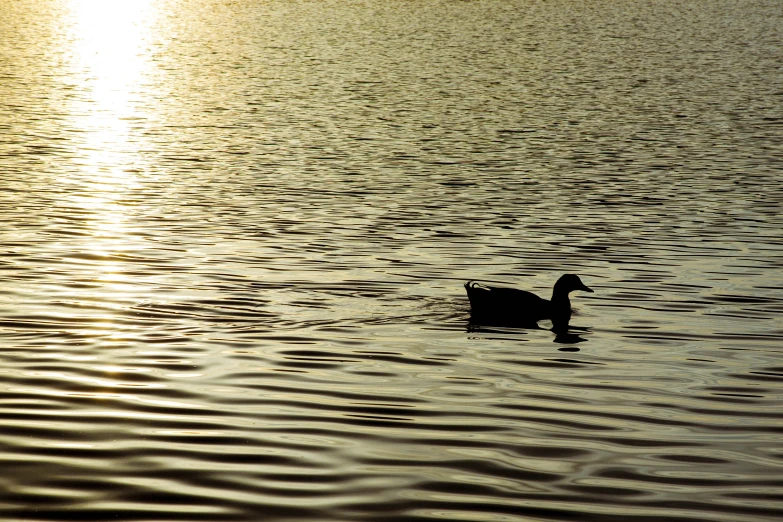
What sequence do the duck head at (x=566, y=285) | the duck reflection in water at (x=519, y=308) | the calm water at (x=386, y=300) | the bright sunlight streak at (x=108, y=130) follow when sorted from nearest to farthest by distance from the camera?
the calm water at (x=386, y=300) → the duck reflection in water at (x=519, y=308) → the duck head at (x=566, y=285) → the bright sunlight streak at (x=108, y=130)

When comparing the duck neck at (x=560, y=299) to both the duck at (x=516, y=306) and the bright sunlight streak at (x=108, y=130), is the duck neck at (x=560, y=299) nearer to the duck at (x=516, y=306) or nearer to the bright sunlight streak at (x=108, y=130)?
the duck at (x=516, y=306)

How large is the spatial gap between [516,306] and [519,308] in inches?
2.4

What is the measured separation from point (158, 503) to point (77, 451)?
1454 mm

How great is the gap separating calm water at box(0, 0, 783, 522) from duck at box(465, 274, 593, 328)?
0.31 meters

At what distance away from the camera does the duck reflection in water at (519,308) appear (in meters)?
15.8

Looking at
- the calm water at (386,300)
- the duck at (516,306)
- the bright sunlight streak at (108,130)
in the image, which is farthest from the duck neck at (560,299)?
the bright sunlight streak at (108,130)

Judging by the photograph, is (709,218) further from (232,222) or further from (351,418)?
(351,418)

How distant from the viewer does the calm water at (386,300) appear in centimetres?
926

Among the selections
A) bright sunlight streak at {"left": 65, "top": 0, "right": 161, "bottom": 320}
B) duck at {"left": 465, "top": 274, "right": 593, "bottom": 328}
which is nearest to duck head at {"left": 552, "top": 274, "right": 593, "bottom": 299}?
duck at {"left": 465, "top": 274, "right": 593, "bottom": 328}

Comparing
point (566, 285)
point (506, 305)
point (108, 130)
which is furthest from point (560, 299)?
point (108, 130)

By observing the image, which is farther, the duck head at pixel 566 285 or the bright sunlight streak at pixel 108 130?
the bright sunlight streak at pixel 108 130

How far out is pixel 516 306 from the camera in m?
16.2

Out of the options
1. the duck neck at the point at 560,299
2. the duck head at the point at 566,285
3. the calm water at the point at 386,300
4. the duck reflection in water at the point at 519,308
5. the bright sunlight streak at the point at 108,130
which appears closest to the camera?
the calm water at the point at 386,300

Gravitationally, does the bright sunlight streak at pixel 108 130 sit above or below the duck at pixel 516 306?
above
